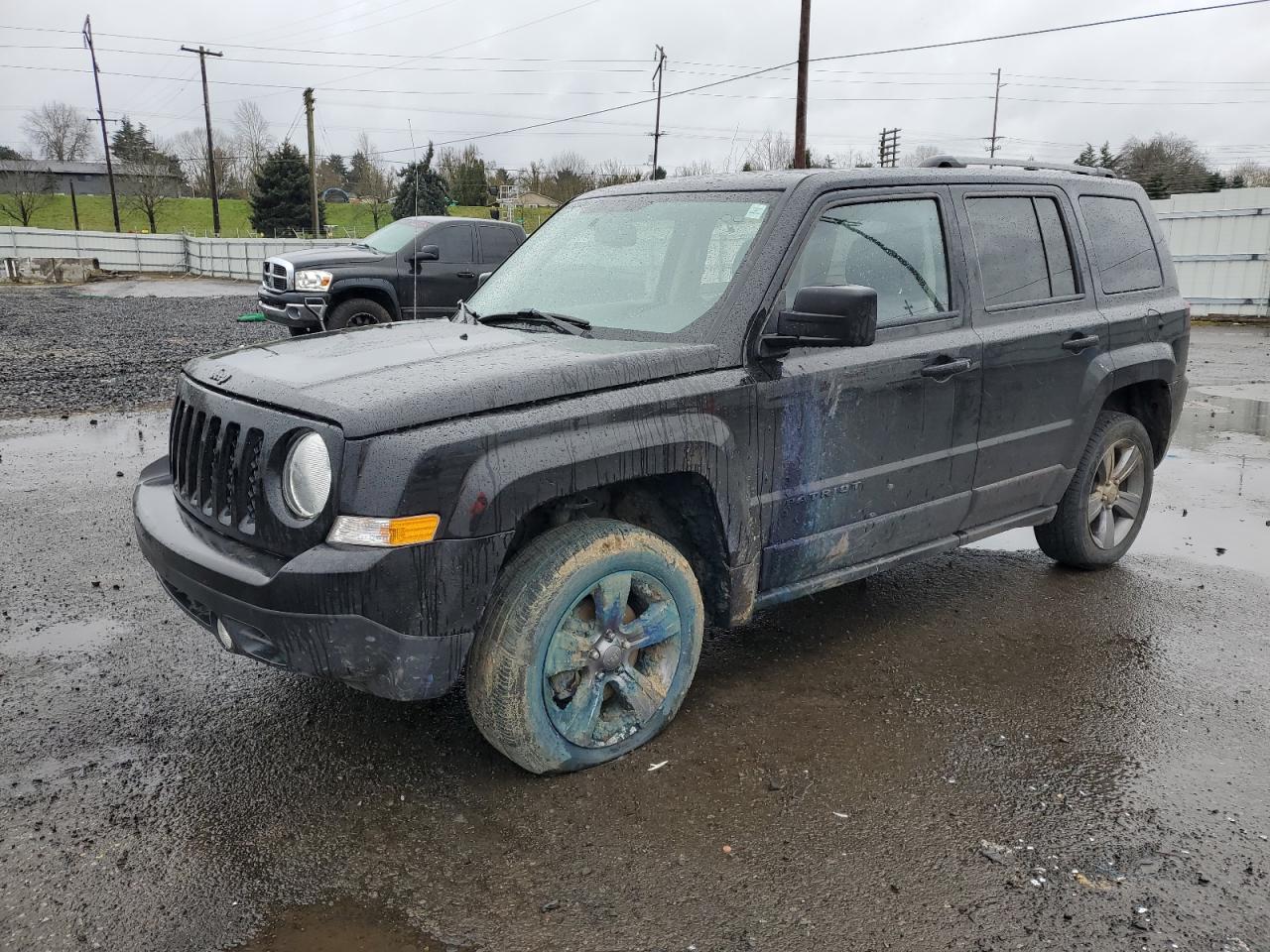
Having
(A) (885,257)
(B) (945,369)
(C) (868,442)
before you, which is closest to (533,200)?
(A) (885,257)

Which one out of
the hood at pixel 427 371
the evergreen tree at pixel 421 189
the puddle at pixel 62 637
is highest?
the evergreen tree at pixel 421 189

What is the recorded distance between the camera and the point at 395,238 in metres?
13.3

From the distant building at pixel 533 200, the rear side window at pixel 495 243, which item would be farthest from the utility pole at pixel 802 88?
the distant building at pixel 533 200

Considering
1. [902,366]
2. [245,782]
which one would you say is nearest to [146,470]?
[245,782]

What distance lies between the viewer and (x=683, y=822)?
2947 mm

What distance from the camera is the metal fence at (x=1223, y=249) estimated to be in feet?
60.6

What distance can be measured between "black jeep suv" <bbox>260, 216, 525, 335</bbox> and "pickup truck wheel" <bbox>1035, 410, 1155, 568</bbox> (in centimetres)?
820

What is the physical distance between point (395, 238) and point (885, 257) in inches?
415

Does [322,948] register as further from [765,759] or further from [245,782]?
[765,759]

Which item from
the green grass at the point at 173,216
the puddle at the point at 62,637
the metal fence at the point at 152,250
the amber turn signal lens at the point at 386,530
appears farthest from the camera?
the green grass at the point at 173,216

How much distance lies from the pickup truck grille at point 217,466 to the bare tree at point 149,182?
65977 millimetres

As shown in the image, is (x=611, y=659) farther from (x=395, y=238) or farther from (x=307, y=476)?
(x=395, y=238)

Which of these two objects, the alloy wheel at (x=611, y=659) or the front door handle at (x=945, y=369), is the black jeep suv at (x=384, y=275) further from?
the alloy wheel at (x=611, y=659)

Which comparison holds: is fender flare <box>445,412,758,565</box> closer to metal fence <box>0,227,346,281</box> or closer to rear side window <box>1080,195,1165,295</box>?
rear side window <box>1080,195,1165,295</box>
